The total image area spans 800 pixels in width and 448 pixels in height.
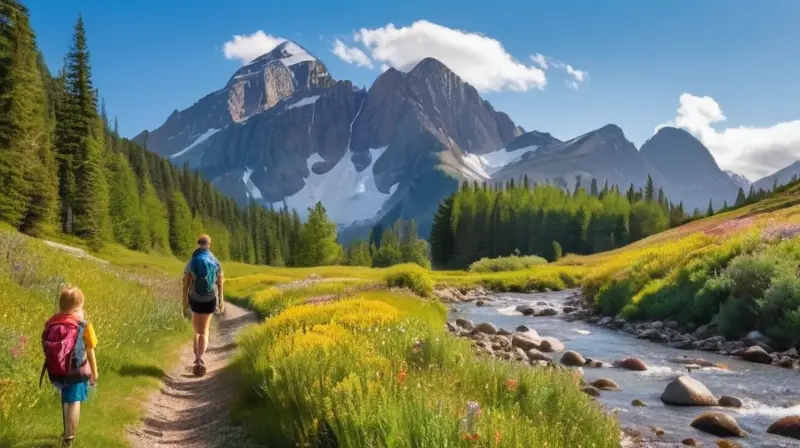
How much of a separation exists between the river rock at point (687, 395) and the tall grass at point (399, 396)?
5174mm

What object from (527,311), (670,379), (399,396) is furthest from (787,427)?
(527,311)

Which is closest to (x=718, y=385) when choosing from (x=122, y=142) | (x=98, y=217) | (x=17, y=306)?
(x=17, y=306)

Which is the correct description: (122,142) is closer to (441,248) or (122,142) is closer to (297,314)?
(441,248)

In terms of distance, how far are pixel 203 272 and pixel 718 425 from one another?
11440mm

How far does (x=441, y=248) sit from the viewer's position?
12988cm

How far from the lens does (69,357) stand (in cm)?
776

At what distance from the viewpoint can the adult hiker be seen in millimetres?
14008

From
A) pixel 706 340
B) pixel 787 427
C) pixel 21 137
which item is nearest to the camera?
pixel 787 427

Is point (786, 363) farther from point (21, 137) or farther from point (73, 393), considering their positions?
point (21, 137)

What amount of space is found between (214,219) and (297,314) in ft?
508

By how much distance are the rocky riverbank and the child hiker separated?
1768cm

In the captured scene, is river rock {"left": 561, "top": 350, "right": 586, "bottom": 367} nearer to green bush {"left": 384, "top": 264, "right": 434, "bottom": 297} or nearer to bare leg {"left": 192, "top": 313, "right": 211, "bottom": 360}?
bare leg {"left": 192, "top": 313, "right": 211, "bottom": 360}

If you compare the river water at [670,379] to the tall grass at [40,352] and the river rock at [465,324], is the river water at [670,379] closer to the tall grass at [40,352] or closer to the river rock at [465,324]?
the river rock at [465,324]

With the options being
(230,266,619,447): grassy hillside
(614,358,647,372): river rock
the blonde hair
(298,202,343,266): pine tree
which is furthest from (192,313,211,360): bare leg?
(298,202,343,266): pine tree
